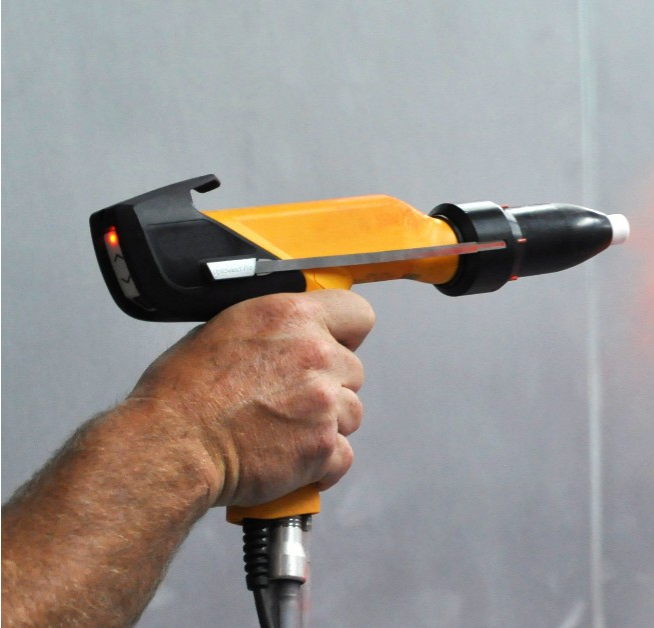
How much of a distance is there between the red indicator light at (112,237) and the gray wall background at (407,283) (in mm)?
385

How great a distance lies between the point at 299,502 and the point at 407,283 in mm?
543

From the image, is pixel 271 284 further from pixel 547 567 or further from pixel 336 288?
pixel 547 567

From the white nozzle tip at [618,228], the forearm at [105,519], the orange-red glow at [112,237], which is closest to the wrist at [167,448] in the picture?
the forearm at [105,519]

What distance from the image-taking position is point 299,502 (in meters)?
0.63

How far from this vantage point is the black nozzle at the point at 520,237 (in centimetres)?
68

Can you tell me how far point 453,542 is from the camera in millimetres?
1159

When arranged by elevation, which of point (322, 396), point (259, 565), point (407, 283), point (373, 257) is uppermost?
point (407, 283)

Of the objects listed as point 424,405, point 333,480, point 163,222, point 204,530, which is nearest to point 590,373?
point 424,405

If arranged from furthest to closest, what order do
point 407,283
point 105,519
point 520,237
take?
point 407,283
point 520,237
point 105,519

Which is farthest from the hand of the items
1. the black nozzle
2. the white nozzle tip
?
the white nozzle tip

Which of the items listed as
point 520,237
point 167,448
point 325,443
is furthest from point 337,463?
point 520,237

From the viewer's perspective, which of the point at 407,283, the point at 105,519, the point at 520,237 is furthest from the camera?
the point at 407,283

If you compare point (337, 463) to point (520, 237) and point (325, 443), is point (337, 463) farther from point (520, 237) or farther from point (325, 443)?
point (520, 237)

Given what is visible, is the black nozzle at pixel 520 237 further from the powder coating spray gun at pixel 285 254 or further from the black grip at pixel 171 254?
the black grip at pixel 171 254
